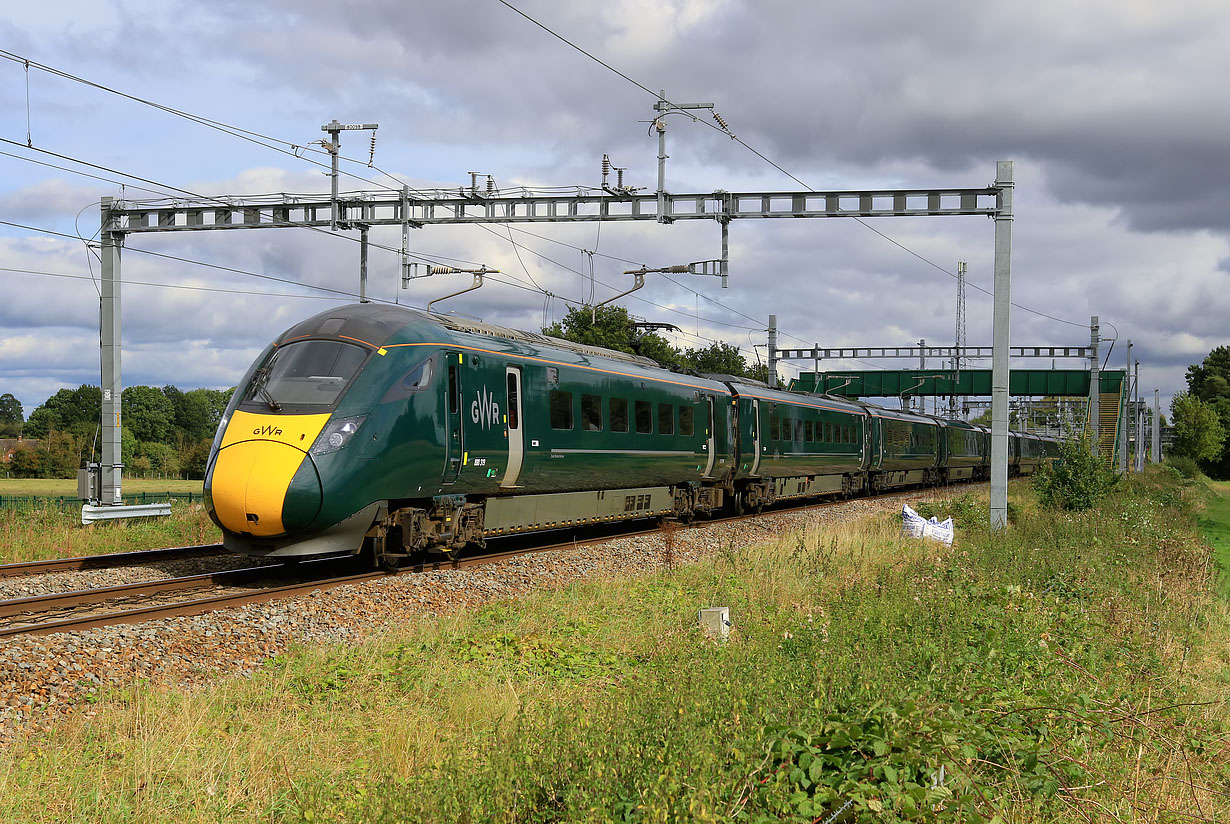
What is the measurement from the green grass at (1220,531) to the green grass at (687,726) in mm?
10414

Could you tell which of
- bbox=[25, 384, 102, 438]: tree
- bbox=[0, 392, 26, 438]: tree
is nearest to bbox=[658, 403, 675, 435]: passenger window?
bbox=[25, 384, 102, 438]: tree

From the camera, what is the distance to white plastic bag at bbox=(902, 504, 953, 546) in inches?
726

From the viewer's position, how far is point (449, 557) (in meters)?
14.4

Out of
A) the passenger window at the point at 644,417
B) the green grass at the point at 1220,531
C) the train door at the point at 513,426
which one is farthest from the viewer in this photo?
the green grass at the point at 1220,531

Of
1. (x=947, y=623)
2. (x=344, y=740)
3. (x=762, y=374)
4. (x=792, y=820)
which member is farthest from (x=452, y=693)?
(x=762, y=374)

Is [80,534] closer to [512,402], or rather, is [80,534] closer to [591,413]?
[512,402]

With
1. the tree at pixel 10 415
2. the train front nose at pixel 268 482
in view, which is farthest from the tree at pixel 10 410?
the train front nose at pixel 268 482

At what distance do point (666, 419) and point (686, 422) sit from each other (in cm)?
106

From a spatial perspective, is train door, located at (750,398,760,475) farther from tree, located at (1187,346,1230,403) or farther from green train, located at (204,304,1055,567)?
tree, located at (1187,346,1230,403)

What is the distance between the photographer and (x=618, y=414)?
18.1 metres

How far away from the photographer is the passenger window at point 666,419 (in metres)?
19.9

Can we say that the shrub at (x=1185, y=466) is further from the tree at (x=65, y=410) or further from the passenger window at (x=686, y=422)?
the tree at (x=65, y=410)

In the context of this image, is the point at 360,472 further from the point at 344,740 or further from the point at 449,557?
the point at 344,740

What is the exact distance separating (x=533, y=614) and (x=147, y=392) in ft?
371
